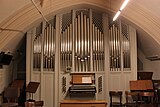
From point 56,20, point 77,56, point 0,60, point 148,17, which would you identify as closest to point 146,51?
point 148,17

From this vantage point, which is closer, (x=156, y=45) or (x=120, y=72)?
(x=156, y=45)

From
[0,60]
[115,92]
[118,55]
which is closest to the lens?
[0,60]

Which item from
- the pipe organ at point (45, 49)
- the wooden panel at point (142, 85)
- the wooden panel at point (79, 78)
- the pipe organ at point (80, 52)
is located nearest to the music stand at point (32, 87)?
the pipe organ at point (80, 52)

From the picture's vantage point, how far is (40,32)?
920 cm

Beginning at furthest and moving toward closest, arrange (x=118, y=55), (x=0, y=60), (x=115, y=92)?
(x=118, y=55) → (x=115, y=92) → (x=0, y=60)

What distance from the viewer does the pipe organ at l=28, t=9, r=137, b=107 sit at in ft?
29.2

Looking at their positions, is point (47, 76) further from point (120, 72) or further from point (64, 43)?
point (120, 72)

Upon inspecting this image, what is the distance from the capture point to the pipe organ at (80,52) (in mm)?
8906

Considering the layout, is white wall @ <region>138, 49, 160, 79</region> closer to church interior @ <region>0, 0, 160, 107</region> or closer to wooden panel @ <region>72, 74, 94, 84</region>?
church interior @ <region>0, 0, 160, 107</region>

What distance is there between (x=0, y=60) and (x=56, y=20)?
273 centimetres

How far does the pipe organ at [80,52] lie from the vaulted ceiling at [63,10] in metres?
0.59

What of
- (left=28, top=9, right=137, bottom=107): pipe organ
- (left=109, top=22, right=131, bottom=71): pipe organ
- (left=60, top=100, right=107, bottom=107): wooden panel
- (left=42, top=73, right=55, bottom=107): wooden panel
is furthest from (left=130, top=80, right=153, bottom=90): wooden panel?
(left=42, top=73, right=55, bottom=107): wooden panel

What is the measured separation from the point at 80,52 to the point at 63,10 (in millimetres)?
1787

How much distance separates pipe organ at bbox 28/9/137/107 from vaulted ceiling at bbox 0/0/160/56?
585 mm
